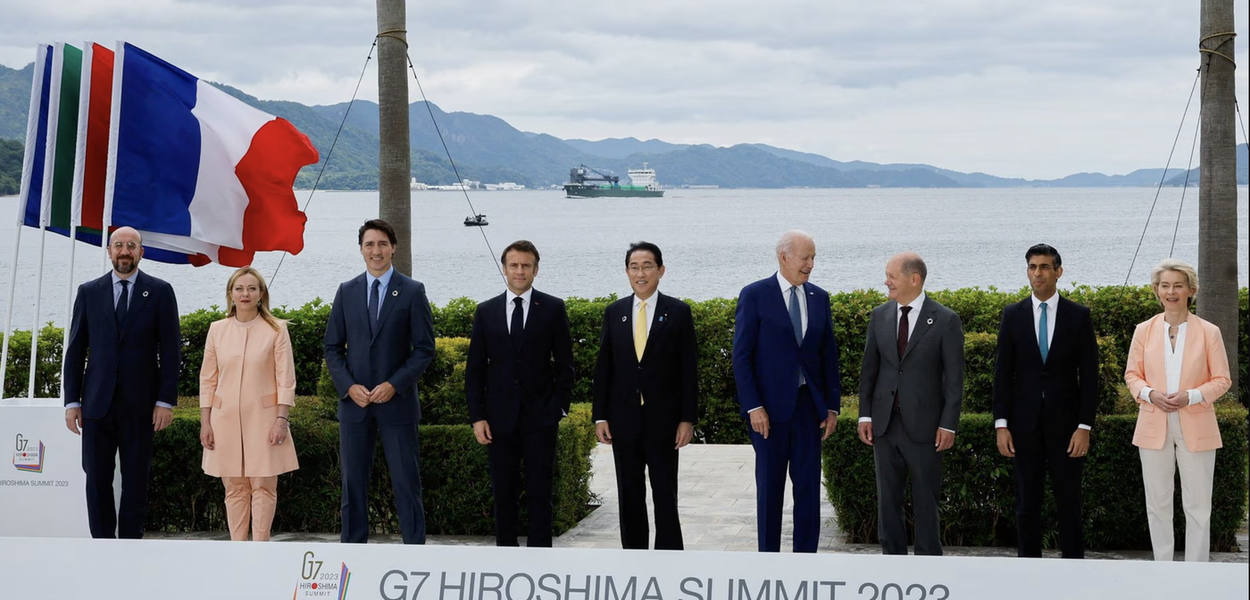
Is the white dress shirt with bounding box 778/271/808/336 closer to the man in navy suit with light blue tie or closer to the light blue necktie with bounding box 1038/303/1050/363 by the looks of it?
the man in navy suit with light blue tie

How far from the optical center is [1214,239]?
898 centimetres

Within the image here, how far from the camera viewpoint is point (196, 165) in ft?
25.2

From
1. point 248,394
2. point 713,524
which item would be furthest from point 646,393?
point 248,394

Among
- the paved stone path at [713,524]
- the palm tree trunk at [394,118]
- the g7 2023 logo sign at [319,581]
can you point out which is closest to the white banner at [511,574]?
the g7 2023 logo sign at [319,581]

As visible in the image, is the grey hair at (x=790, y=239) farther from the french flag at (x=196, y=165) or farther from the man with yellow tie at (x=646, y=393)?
the french flag at (x=196, y=165)

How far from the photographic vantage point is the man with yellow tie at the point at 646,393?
5.98 m

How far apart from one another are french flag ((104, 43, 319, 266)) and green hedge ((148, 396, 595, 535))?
4.13 feet

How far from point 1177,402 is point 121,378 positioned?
5479mm

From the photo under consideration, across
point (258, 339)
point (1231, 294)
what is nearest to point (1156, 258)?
point (1231, 294)

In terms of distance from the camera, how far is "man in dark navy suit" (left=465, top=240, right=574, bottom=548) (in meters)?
6.07

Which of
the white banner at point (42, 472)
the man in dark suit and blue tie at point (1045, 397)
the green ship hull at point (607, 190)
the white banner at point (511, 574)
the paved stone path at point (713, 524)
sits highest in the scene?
the green ship hull at point (607, 190)

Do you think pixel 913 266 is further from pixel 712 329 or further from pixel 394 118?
pixel 712 329

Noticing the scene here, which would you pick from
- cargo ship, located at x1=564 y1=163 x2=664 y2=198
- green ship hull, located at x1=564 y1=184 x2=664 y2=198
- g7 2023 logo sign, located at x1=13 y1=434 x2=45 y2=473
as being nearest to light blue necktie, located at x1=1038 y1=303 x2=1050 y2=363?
g7 2023 logo sign, located at x1=13 y1=434 x2=45 y2=473

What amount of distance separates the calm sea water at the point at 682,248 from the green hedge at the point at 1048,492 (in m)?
30.9
